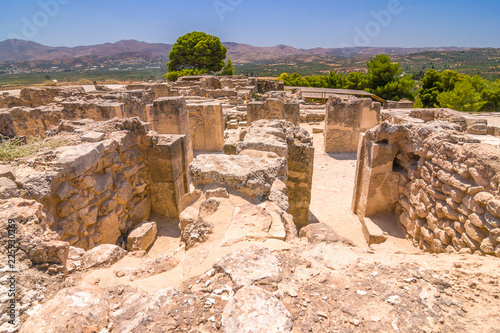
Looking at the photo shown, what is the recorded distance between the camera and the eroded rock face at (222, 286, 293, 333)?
1594 mm

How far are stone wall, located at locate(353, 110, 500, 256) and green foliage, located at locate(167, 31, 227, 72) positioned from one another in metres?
30.9

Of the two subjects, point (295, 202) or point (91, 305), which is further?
point (295, 202)

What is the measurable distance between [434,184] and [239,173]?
3.12 meters

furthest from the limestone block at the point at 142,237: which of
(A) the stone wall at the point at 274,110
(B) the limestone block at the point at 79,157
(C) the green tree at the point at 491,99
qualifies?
(C) the green tree at the point at 491,99

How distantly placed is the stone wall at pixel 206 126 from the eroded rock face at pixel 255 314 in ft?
28.6

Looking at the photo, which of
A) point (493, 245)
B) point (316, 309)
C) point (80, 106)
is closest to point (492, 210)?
point (493, 245)

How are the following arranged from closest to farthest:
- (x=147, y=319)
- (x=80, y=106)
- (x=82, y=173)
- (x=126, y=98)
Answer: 1. (x=147, y=319)
2. (x=82, y=173)
3. (x=80, y=106)
4. (x=126, y=98)

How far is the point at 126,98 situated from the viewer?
10758 mm

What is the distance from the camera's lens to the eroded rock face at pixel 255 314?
159cm

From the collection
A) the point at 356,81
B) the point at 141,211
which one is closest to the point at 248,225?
the point at 141,211

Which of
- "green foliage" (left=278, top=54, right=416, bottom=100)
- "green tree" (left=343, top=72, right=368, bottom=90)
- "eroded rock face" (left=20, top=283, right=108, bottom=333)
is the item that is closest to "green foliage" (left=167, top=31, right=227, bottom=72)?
"green tree" (left=343, top=72, right=368, bottom=90)

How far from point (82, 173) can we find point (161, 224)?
1.93 meters

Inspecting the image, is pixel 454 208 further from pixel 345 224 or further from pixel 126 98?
pixel 126 98

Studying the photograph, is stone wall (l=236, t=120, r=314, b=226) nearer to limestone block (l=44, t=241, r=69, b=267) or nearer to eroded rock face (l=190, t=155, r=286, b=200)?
eroded rock face (l=190, t=155, r=286, b=200)
